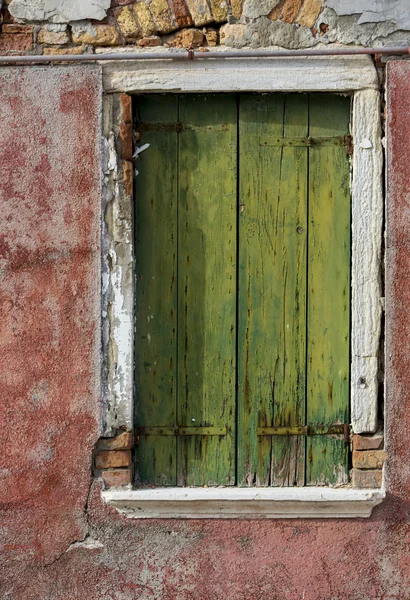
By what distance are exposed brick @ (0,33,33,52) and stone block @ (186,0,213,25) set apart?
770mm

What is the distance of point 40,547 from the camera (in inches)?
142

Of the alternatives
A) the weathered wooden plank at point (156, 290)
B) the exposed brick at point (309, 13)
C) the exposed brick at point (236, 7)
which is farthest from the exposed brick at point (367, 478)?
the exposed brick at point (236, 7)

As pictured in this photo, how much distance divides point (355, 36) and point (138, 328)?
1715 mm

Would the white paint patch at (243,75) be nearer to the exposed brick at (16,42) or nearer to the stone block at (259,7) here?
the stone block at (259,7)

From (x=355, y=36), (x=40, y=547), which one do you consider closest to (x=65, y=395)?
(x=40, y=547)

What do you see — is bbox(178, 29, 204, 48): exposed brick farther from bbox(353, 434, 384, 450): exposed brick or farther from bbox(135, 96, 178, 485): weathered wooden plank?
bbox(353, 434, 384, 450): exposed brick

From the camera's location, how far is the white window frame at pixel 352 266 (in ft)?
11.7

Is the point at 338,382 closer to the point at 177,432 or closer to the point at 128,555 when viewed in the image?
the point at 177,432

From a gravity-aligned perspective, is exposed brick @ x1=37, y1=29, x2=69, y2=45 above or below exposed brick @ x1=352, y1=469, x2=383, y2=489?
above

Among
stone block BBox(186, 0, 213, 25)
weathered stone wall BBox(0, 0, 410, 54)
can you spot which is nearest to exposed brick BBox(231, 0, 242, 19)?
weathered stone wall BBox(0, 0, 410, 54)

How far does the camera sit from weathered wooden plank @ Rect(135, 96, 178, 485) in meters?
3.68

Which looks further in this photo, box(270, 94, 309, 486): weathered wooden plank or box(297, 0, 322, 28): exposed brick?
box(270, 94, 309, 486): weathered wooden plank

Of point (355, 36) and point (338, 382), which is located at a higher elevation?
point (355, 36)

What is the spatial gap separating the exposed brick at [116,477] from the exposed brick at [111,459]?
28 millimetres
